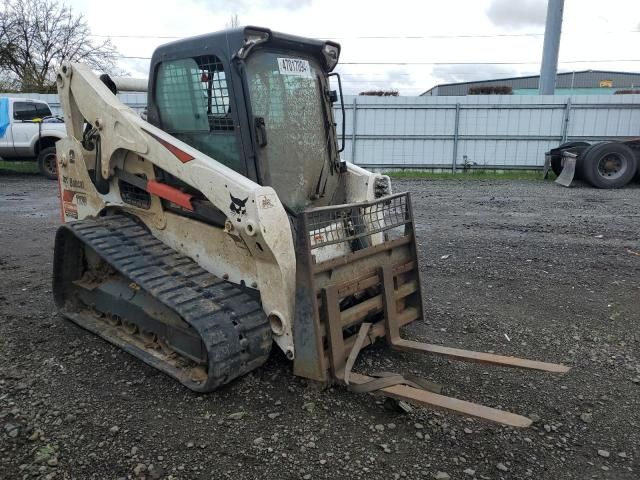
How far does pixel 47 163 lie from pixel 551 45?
15869mm

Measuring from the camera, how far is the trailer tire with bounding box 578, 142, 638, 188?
12.5m

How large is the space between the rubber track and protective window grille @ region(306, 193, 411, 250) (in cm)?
62

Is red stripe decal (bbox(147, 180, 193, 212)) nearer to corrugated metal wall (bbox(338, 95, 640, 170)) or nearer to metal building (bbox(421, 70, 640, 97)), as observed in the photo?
corrugated metal wall (bbox(338, 95, 640, 170))

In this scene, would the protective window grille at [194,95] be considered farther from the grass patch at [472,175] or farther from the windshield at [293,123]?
the grass patch at [472,175]

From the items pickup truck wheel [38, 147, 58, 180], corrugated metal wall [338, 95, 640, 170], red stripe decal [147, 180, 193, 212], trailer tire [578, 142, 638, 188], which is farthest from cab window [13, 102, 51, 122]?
trailer tire [578, 142, 638, 188]

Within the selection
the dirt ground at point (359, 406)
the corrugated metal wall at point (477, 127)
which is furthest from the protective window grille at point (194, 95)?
the corrugated metal wall at point (477, 127)

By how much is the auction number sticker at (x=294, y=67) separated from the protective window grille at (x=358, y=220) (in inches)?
39.7

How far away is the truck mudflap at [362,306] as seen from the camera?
294cm

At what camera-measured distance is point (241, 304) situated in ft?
10.5

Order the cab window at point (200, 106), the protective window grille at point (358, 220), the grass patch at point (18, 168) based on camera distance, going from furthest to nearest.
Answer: the grass patch at point (18, 168)
the cab window at point (200, 106)
the protective window grille at point (358, 220)

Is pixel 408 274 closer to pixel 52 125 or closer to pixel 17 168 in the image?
pixel 52 125

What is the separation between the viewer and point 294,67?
12.0ft

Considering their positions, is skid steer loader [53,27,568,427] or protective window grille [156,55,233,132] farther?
protective window grille [156,55,233,132]

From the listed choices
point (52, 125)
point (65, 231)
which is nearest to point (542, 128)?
point (52, 125)
